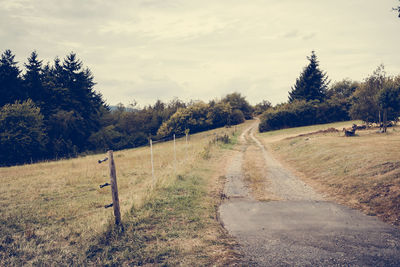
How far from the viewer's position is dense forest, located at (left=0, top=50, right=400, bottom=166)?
96.6ft

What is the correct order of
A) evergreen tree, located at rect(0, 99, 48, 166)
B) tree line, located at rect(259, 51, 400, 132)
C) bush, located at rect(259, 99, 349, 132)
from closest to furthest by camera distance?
1. tree line, located at rect(259, 51, 400, 132)
2. evergreen tree, located at rect(0, 99, 48, 166)
3. bush, located at rect(259, 99, 349, 132)

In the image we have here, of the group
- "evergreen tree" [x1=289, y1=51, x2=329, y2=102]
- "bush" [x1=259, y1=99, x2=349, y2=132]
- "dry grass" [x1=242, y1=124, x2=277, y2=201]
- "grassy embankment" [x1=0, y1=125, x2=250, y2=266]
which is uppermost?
"evergreen tree" [x1=289, y1=51, x2=329, y2=102]

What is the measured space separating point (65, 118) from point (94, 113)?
13562 mm

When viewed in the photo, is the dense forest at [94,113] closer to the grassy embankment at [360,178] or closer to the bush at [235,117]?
the bush at [235,117]

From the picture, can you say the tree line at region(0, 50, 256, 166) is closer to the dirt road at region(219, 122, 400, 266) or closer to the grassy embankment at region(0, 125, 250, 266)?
the grassy embankment at region(0, 125, 250, 266)

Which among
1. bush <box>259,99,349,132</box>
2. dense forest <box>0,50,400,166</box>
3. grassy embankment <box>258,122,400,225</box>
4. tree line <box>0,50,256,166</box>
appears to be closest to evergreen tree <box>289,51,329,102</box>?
dense forest <box>0,50,400,166</box>

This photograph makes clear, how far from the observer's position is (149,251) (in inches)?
218

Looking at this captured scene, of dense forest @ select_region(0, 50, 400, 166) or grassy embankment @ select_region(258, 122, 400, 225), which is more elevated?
dense forest @ select_region(0, 50, 400, 166)

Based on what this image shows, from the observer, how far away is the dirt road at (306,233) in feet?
16.6

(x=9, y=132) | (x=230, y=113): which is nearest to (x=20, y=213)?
(x=9, y=132)

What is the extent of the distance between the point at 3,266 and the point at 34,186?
9752 mm

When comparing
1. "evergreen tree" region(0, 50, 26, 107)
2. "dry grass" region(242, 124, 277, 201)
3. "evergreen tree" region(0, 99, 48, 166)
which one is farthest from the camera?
"evergreen tree" region(0, 50, 26, 107)

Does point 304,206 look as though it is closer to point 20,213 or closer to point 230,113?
point 20,213

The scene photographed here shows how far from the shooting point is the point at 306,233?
20.9 ft
